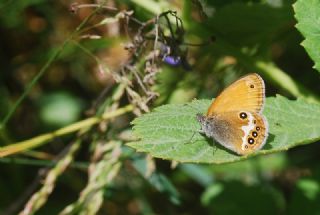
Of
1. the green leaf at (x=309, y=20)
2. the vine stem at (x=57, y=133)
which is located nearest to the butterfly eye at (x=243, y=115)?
the green leaf at (x=309, y=20)

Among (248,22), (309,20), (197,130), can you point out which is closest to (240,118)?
(197,130)

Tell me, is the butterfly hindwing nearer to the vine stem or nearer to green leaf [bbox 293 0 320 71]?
green leaf [bbox 293 0 320 71]

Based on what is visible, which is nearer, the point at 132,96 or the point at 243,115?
the point at 243,115

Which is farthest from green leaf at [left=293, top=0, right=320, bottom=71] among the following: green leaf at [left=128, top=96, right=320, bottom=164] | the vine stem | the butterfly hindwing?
the vine stem

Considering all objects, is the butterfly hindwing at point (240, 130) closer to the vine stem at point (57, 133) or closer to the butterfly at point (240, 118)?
the butterfly at point (240, 118)

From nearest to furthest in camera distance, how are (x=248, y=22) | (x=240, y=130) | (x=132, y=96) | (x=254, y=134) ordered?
(x=254, y=134) < (x=240, y=130) < (x=132, y=96) < (x=248, y=22)

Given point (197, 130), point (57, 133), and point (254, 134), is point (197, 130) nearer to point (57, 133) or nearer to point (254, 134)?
point (254, 134)

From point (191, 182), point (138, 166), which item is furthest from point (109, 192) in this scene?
point (191, 182)

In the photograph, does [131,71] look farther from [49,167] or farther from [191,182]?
[191,182]
